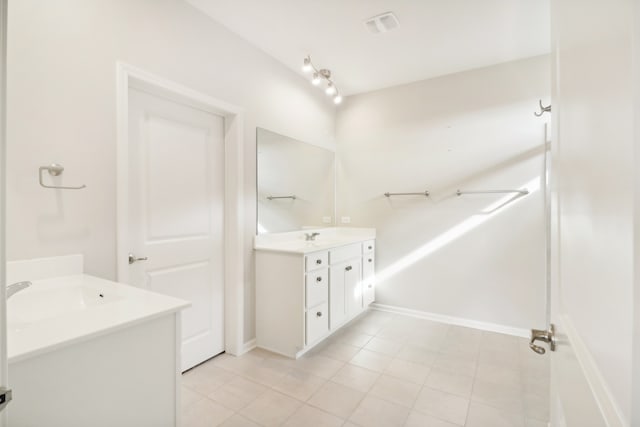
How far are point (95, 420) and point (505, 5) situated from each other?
10.3 feet

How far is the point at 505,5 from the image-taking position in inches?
84.8

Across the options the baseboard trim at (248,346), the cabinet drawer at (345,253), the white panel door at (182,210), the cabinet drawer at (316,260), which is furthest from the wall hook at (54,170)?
the cabinet drawer at (345,253)

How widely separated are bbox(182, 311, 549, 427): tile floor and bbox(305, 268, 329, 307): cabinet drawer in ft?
1.45

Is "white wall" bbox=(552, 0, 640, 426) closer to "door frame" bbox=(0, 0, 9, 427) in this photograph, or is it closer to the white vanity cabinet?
"door frame" bbox=(0, 0, 9, 427)

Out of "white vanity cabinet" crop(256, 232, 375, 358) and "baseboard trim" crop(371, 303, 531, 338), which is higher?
"white vanity cabinet" crop(256, 232, 375, 358)

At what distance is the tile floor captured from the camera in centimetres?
176

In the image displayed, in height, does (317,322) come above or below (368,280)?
below

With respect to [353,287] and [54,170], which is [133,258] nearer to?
[54,170]

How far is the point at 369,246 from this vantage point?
346 cm

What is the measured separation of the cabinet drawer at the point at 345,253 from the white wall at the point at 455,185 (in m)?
0.51

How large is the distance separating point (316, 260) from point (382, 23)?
1.95 metres

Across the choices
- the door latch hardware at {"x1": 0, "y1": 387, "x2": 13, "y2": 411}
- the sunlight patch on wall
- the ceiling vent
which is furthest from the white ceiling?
the door latch hardware at {"x1": 0, "y1": 387, "x2": 13, "y2": 411}

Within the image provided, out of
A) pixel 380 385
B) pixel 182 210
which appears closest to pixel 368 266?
pixel 380 385

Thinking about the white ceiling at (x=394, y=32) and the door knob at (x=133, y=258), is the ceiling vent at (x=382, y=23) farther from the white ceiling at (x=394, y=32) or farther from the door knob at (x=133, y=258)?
the door knob at (x=133, y=258)
